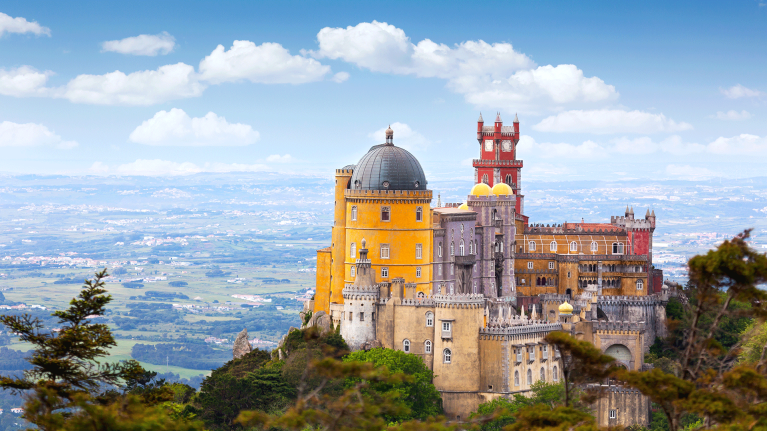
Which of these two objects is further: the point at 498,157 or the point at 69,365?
the point at 498,157

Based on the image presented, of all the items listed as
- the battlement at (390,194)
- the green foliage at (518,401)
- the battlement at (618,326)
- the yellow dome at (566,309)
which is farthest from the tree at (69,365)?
the battlement at (618,326)

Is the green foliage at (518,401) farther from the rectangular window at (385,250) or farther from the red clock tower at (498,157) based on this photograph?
the red clock tower at (498,157)

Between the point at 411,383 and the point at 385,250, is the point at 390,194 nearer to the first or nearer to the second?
the point at 385,250

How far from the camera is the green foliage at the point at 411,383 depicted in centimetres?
8962

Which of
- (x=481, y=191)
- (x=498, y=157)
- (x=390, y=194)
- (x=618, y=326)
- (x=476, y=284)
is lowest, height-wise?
(x=618, y=326)

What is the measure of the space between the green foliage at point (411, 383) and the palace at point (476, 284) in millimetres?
2074

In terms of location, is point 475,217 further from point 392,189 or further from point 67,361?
point 67,361

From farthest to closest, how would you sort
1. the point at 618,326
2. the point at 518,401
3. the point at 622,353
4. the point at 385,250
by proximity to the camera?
the point at 618,326 < the point at 622,353 < the point at 385,250 < the point at 518,401

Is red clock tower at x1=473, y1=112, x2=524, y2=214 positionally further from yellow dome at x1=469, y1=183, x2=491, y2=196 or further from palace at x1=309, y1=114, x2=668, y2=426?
yellow dome at x1=469, y1=183, x2=491, y2=196

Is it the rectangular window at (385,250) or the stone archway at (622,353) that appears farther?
the stone archway at (622,353)

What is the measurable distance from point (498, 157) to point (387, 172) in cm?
4356

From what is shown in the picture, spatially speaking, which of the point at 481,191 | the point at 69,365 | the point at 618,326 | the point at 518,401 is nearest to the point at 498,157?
the point at 481,191

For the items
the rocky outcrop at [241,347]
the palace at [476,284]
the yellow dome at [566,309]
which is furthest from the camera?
the rocky outcrop at [241,347]

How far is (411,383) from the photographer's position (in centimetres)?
9094
